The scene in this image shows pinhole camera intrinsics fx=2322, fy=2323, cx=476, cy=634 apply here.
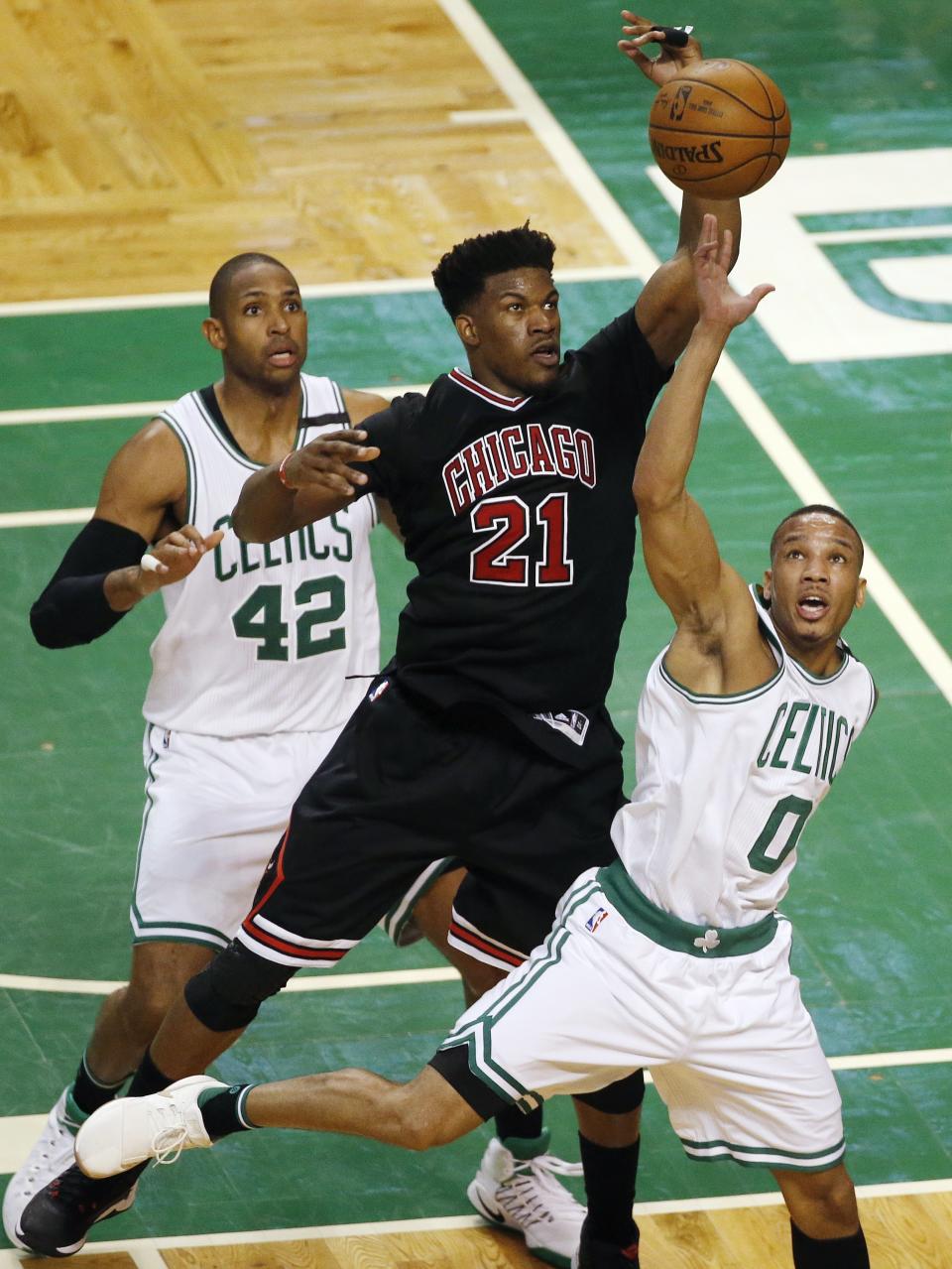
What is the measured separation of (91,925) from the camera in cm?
764

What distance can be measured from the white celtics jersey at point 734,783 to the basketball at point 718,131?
1217 mm

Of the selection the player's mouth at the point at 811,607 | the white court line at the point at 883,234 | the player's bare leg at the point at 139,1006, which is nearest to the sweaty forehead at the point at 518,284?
the player's mouth at the point at 811,607

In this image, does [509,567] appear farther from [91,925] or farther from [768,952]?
[91,925]

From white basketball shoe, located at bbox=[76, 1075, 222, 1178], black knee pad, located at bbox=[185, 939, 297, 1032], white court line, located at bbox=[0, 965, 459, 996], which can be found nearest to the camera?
white basketball shoe, located at bbox=[76, 1075, 222, 1178]

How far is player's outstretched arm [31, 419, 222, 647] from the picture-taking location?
242 inches

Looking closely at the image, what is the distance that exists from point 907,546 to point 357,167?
448 centimetres

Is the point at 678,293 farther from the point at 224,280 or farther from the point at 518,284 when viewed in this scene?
the point at 224,280

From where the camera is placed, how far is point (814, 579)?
547 centimetres

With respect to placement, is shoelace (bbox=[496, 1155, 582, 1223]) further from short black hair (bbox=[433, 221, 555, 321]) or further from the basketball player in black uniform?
short black hair (bbox=[433, 221, 555, 321])

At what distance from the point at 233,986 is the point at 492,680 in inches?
40.6

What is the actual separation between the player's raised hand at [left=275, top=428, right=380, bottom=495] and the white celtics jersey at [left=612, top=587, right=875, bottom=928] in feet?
2.92

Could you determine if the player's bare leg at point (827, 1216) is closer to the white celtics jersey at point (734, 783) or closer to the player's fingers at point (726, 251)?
the white celtics jersey at point (734, 783)

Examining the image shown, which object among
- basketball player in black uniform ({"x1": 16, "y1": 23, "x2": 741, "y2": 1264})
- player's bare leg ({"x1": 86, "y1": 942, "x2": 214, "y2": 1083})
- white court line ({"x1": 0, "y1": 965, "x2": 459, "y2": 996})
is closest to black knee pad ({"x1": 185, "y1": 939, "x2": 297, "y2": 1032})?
basketball player in black uniform ({"x1": 16, "y1": 23, "x2": 741, "y2": 1264})

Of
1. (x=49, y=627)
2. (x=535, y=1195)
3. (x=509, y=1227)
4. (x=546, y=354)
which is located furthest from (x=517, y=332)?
(x=509, y=1227)
